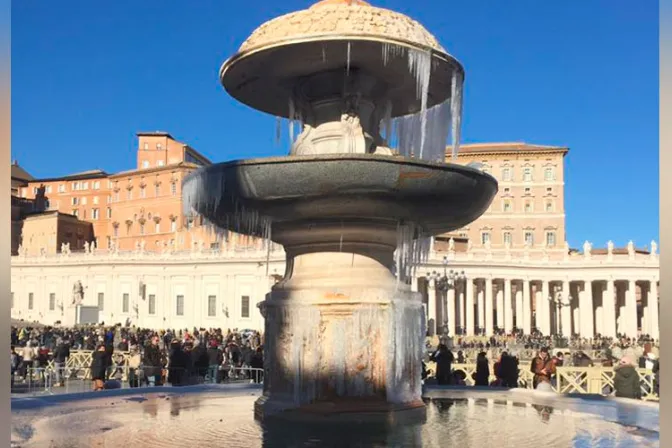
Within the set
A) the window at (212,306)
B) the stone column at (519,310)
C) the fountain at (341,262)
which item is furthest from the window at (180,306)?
the fountain at (341,262)

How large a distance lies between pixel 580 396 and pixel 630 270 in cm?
5627

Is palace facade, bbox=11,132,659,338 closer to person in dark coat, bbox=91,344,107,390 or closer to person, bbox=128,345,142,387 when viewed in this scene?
person, bbox=128,345,142,387

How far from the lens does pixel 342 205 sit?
6453 mm

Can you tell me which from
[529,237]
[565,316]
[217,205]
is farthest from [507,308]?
[217,205]

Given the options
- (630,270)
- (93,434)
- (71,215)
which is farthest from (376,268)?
(71,215)

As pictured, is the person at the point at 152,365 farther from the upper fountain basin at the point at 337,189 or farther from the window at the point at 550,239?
the window at the point at 550,239

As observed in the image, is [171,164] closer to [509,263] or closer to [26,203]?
[26,203]

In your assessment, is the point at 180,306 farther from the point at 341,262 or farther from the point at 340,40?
the point at 340,40

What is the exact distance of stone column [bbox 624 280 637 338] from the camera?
62.1 metres

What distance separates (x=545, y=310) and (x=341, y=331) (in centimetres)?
5935

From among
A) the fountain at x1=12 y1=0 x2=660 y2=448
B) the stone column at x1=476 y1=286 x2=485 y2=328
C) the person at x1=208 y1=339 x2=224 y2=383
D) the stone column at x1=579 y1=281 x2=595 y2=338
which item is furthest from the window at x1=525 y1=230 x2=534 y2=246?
the fountain at x1=12 y1=0 x2=660 y2=448

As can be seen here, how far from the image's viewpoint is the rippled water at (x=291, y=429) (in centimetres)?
545

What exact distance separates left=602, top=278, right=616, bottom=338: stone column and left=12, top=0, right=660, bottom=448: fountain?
191 feet

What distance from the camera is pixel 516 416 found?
276 inches
